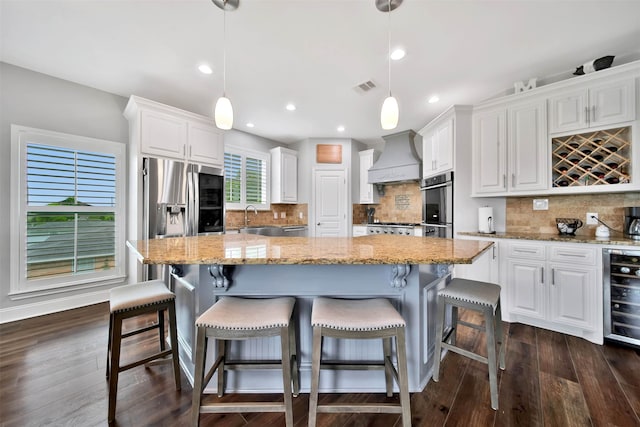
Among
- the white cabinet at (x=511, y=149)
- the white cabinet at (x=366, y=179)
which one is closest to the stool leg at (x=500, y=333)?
the white cabinet at (x=511, y=149)

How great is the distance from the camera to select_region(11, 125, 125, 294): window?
2.66 m

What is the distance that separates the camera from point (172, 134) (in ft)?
10.5

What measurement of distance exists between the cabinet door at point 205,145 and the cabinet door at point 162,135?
4.2 inches

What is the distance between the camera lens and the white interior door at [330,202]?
5.05 metres

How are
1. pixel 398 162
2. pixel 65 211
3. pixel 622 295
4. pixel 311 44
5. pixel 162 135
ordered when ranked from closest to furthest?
1. pixel 622 295
2. pixel 311 44
3. pixel 65 211
4. pixel 162 135
5. pixel 398 162

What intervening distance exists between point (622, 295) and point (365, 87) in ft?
10.2

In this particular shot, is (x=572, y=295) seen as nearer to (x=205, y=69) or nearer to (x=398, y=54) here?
(x=398, y=54)

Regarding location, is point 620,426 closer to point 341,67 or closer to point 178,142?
point 341,67

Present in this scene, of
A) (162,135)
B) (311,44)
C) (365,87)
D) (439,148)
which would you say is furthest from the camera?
(439,148)

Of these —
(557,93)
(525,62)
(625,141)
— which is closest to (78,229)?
(525,62)

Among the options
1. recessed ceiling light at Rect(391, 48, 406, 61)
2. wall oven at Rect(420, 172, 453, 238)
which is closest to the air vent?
recessed ceiling light at Rect(391, 48, 406, 61)

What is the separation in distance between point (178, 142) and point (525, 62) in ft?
13.1

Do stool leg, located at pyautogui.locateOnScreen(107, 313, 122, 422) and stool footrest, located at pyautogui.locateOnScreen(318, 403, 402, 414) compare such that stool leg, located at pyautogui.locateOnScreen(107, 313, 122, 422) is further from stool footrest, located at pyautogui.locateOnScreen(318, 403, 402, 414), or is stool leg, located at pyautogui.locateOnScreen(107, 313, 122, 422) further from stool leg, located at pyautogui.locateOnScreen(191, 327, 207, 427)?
stool footrest, located at pyautogui.locateOnScreen(318, 403, 402, 414)

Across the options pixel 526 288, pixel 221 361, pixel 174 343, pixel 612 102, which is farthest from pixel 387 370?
pixel 612 102
